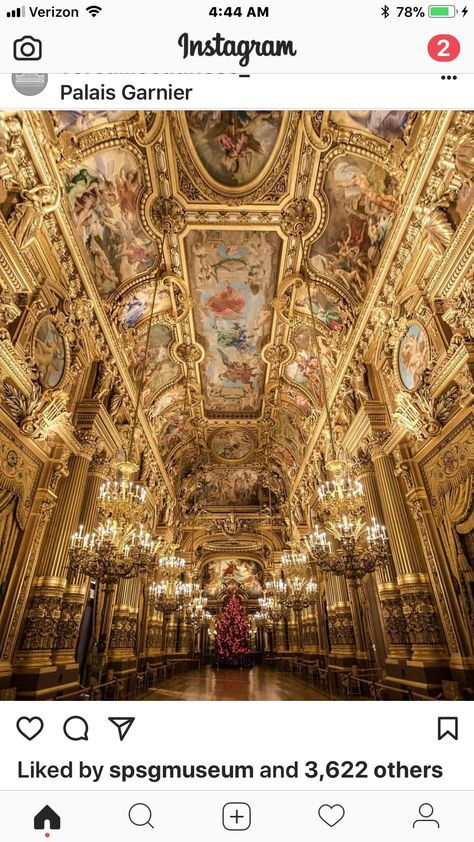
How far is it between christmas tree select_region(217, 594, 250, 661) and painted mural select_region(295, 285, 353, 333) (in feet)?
88.5

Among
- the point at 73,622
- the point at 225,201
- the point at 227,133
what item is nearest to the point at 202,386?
the point at 225,201

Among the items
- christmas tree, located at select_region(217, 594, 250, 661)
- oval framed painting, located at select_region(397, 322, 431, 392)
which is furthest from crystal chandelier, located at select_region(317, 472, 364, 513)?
christmas tree, located at select_region(217, 594, 250, 661)

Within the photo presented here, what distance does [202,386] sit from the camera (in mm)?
15156

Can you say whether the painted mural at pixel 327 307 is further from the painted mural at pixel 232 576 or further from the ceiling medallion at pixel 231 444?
the painted mural at pixel 232 576

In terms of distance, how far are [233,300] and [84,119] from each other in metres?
5.85

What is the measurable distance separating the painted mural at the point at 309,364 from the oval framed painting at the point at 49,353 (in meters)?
7.30

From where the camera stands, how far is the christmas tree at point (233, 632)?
29188 millimetres

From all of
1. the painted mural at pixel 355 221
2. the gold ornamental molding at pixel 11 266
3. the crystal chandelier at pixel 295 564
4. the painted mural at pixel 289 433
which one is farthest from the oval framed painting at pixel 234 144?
the crystal chandelier at pixel 295 564

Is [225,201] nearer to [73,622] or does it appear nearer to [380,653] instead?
[73,622]
